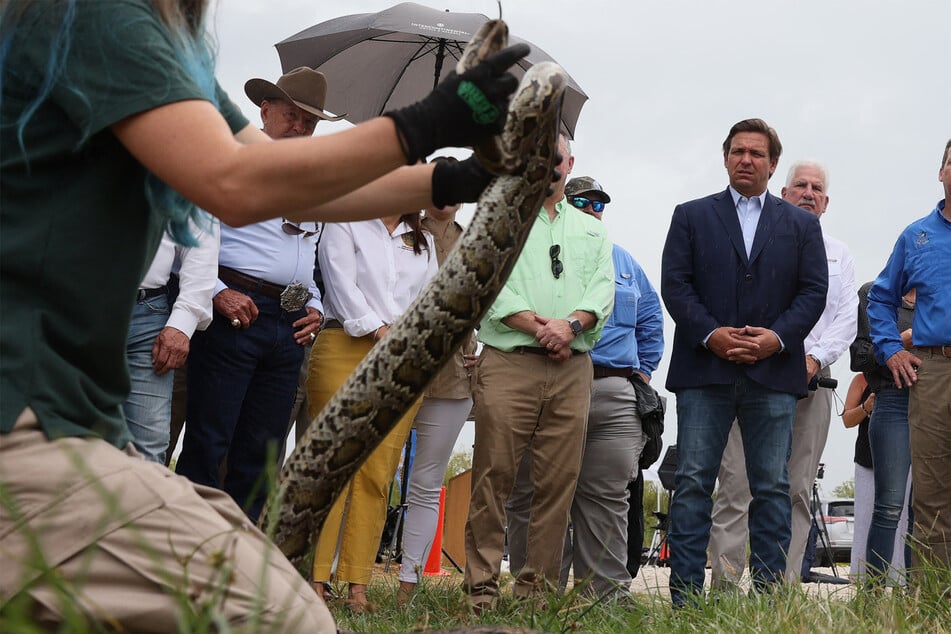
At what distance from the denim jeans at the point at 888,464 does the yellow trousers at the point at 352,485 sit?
158 inches

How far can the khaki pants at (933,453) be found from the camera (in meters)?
7.82

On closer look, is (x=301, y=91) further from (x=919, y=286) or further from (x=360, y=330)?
(x=919, y=286)

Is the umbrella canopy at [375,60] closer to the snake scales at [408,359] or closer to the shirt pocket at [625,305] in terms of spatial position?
the shirt pocket at [625,305]

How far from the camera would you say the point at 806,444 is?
927 centimetres

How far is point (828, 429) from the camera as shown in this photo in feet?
31.8

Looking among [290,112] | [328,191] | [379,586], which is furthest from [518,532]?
[328,191]

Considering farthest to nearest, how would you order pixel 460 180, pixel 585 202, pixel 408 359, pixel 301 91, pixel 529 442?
pixel 585 202, pixel 301 91, pixel 529 442, pixel 408 359, pixel 460 180

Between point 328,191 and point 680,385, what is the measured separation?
5.38 meters

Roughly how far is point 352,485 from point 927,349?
4274mm

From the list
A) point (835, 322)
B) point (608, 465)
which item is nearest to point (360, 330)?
point (608, 465)

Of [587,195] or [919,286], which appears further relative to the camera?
[587,195]

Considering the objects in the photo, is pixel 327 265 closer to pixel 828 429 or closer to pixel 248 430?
pixel 248 430

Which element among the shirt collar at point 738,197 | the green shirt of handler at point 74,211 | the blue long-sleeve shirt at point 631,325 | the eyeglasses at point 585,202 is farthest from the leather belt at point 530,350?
the green shirt of handler at point 74,211

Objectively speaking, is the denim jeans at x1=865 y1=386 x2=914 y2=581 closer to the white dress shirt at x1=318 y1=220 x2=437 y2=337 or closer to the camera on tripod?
the camera on tripod
